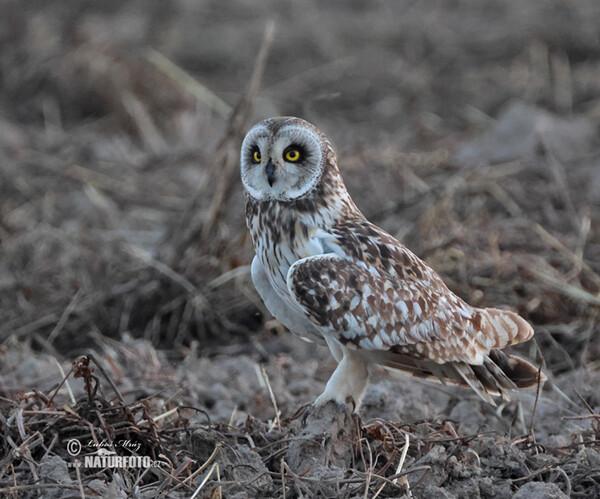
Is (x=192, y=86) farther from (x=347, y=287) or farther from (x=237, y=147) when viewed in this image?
(x=347, y=287)

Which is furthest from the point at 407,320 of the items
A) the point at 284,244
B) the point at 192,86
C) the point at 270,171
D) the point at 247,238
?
the point at 192,86

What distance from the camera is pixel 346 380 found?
3920mm

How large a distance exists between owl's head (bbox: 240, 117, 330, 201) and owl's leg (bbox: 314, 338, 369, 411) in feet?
2.33

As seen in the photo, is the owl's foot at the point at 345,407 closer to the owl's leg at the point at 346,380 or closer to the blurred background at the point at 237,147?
the owl's leg at the point at 346,380

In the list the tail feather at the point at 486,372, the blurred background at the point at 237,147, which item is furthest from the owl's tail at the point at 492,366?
the blurred background at the point at 237,147

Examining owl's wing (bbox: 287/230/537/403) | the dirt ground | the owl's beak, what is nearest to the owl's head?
the owl's beak

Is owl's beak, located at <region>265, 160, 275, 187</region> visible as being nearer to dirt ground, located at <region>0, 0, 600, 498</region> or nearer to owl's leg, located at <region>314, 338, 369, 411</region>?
owl's leg, located at <region>314, 338, 369, 411</region>

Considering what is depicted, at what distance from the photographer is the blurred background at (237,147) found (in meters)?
6.23

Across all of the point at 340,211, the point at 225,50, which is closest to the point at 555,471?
the point at 340,211

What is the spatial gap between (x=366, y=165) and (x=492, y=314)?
12.6ft

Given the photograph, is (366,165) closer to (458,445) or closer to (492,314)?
(492,314)

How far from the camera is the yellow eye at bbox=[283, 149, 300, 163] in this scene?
3977 millimetres

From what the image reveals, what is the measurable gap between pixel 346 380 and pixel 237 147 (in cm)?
234

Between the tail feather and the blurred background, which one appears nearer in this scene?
the tail feather
